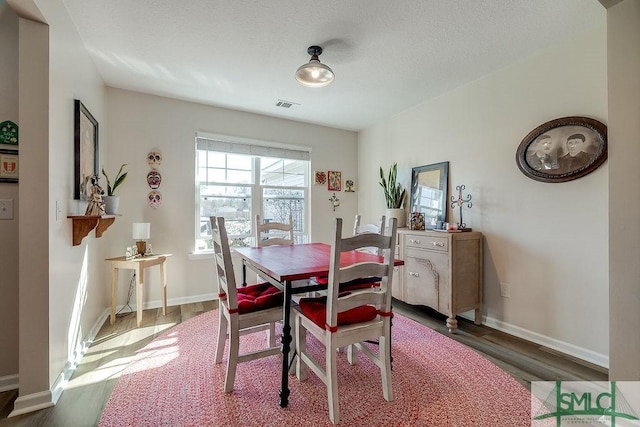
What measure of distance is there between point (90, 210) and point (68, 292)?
1.93 ft

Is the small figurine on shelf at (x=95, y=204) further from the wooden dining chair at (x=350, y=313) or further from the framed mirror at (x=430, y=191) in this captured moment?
the framed mirror at (x=430, y=191)

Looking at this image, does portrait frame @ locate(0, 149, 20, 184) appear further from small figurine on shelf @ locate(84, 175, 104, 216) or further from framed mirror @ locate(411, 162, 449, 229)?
framed mirror @ locate(411, 162, 449, 229)

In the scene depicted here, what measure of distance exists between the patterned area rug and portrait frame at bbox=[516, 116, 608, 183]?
155 cm

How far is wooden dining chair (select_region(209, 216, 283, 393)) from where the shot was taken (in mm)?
1683

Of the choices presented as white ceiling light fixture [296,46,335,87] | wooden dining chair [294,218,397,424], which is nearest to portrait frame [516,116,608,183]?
wooden dining chair [294,218,397,424]

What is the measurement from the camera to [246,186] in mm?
3754

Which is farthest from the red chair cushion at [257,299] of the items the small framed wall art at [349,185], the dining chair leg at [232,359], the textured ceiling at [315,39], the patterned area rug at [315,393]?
the small framed wall art at [349,185]

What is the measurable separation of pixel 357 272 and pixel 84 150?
229 cm

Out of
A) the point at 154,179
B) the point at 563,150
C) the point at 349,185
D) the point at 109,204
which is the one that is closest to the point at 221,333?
the point at 109,204

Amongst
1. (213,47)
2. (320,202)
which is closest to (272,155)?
(320,202)

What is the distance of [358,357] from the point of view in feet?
6.98

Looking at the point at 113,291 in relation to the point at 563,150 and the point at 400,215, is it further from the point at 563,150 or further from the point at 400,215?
the point at 563,150

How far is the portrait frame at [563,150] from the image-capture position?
2.02m

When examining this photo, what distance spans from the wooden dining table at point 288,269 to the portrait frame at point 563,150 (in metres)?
1.51
